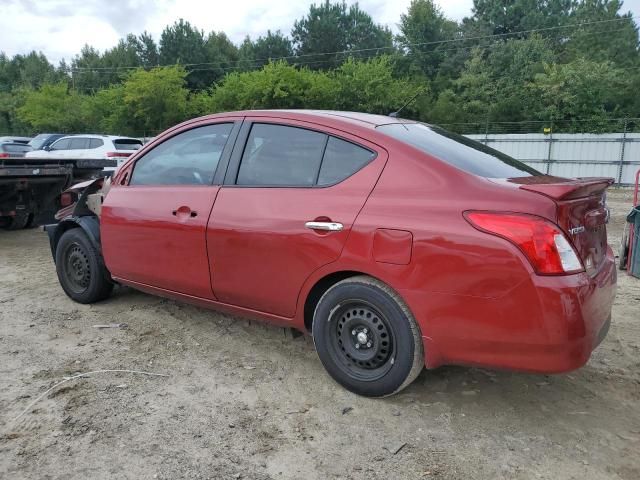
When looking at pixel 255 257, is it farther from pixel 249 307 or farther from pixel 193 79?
pixel 193 79

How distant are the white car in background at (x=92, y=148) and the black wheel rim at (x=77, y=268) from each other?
452 inches

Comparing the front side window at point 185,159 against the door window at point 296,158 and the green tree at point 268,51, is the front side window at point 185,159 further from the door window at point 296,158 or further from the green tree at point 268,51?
the green tree at point 268,51

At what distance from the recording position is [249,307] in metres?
3.51

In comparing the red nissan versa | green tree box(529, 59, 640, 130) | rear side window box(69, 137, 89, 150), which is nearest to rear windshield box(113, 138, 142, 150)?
rear side window box(69, 137, 89, 150)

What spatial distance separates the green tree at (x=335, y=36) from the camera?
1935 inches

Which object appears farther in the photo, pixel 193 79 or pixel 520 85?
pixel 193 79

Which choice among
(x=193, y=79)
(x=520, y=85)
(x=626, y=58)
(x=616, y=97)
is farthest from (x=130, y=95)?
(x=626, y=58)

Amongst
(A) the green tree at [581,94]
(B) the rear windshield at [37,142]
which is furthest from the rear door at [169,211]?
(A) the green tree at [581,94]

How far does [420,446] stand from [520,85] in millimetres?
36777

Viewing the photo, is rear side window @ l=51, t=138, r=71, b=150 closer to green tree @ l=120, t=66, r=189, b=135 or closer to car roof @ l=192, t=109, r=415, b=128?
car roof @ l=192, t=109, r=415, b=128

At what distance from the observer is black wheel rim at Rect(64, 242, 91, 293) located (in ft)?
15.4

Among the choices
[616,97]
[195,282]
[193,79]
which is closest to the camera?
[195,282]

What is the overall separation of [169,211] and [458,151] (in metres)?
2.02

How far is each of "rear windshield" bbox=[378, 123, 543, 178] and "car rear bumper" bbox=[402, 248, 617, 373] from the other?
72 centimetres
